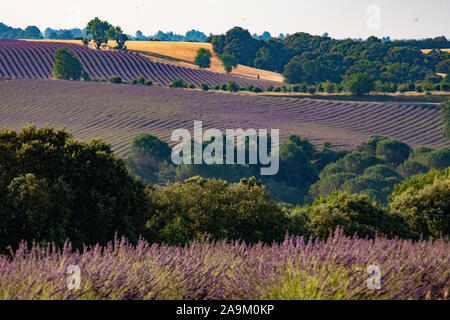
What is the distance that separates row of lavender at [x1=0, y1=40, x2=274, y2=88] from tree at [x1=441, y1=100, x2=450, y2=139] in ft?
117

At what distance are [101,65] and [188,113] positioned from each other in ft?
127

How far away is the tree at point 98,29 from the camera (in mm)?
147000

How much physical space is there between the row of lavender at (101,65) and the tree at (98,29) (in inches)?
591

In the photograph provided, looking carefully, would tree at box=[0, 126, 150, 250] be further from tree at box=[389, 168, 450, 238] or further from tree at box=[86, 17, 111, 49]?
tree at box=[86, 17, 111, 49]

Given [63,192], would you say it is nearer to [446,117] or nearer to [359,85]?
[446,117]

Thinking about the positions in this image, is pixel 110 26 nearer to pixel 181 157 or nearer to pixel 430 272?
pixel 181 157

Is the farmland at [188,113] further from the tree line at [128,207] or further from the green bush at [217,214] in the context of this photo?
the green bush at [217,214]

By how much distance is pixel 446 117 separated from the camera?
3757 inches

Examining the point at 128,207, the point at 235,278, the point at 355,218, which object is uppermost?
the point at 235,278

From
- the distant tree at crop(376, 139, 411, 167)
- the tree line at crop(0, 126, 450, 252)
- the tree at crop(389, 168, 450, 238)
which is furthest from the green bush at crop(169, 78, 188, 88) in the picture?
the tree line at crop(0, 126, 450, 252)

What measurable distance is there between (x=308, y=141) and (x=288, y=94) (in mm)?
26289

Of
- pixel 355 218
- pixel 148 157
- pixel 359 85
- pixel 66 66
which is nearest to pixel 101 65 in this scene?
pixel 66 66
